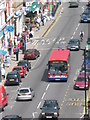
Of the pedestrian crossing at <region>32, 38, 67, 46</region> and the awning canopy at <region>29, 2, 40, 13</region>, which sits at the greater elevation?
the awning canopy at <region>29, 2, 40, 13</region>

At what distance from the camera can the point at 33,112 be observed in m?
75.3

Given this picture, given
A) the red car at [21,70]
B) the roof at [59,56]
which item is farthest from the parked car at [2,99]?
the red car at [21,70]

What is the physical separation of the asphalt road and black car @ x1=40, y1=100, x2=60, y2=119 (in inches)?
60.1

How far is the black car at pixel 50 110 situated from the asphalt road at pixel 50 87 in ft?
5.01

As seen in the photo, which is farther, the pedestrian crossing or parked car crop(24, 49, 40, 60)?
the pedestrian crossing

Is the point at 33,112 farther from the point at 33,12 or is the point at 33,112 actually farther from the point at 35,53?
the point at 33,12

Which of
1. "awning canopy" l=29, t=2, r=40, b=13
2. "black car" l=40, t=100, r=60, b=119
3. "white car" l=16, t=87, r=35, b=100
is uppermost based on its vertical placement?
"awning canopy" l=29, t=2, r=40, b=13

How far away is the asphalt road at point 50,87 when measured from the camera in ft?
250

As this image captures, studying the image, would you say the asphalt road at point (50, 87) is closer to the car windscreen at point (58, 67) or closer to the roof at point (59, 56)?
the car windscreen at point (58, 67)

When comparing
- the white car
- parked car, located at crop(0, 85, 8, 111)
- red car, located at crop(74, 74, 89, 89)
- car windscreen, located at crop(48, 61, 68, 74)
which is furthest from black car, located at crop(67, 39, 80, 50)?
parked car, located at crop(0, 85, 8, 111)

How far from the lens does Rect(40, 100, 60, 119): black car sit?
7138 cm

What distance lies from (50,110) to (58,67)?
56.3 ft

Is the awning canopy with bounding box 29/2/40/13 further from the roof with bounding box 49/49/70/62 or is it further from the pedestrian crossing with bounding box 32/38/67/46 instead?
the roof with bounding box 49/49/70/62

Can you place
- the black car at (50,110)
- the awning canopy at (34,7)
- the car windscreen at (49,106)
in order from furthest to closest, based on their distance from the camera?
the awning canopy at (34,7) → the car windscreen at (49,106) → the black car at (50,110)
